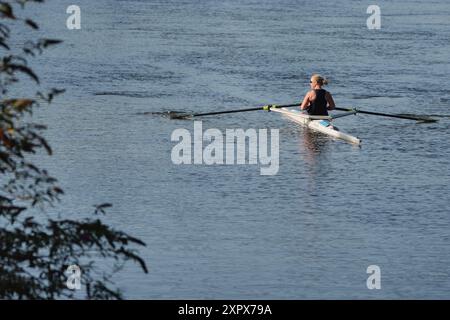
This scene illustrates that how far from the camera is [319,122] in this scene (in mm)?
22609

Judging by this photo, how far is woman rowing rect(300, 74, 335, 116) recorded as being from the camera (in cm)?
2255

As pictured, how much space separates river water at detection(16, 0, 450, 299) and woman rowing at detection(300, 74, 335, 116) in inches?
17.9

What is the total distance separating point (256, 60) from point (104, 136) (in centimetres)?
1064

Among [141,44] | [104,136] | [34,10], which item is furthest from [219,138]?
[34,10]

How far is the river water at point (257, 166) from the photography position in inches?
544

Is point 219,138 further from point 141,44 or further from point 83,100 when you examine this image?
point 141,44
